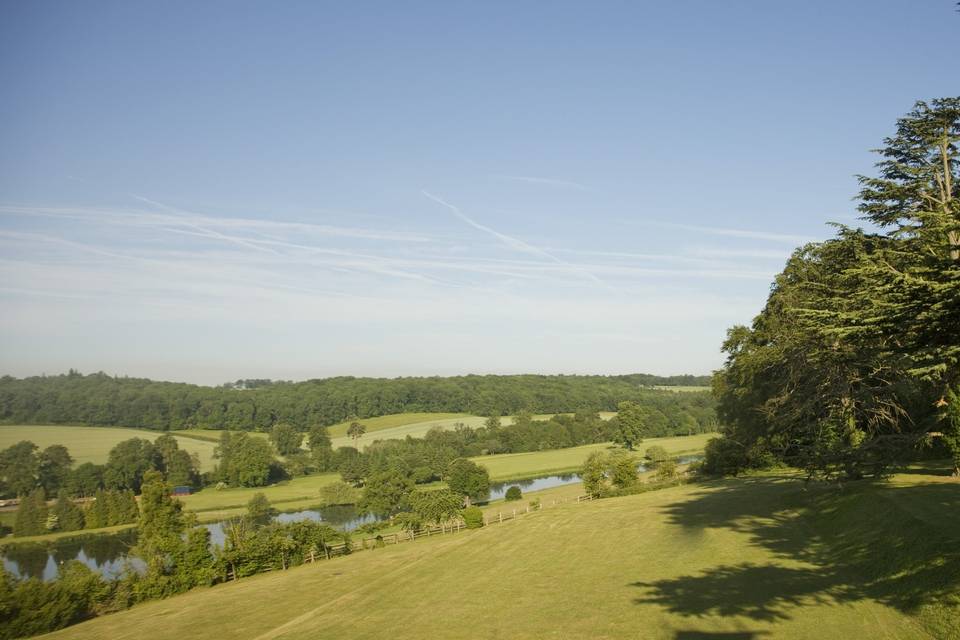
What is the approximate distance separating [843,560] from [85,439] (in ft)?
408

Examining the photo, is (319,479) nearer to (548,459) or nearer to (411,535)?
(548,459)

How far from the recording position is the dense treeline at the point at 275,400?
12900cm

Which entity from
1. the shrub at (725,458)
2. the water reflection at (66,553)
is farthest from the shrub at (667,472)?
the water reflection at (66,553)

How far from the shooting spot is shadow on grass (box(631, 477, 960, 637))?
1530 cm

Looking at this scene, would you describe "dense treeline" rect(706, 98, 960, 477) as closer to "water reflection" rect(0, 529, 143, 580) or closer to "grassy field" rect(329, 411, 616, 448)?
"water reflection" rect(0, 529, 143, 580)

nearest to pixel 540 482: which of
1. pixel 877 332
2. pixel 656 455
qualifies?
pixel 656 455

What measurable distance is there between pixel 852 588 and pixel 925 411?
22612mm

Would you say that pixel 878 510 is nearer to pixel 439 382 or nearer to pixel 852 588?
pixel 852 588

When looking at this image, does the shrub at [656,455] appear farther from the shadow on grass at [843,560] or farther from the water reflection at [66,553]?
the water reflection at [66,553]

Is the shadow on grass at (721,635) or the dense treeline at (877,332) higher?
the dense treeline at (877,332)

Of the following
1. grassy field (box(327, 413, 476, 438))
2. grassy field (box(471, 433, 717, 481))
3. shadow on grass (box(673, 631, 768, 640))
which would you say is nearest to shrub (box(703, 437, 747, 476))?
shadow on grass (box(673, 631, 768, 640))

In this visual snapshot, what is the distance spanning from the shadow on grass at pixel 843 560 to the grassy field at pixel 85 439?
98.1m

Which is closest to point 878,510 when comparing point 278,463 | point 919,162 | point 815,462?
point 815,462

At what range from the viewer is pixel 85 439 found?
353ft
